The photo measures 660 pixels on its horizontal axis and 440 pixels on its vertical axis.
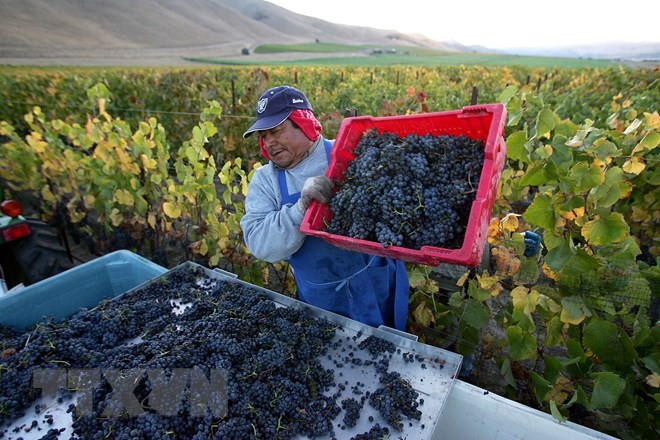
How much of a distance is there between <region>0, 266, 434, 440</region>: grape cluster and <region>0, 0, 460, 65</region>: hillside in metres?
45.4

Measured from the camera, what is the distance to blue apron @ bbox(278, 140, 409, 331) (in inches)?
79.6

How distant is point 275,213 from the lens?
6.05ft

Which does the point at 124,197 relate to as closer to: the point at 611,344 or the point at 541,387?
the point at 541,387

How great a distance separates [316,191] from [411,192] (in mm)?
414

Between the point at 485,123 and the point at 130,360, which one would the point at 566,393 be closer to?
the point at 485,123

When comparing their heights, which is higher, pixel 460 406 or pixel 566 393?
pixel 460 406

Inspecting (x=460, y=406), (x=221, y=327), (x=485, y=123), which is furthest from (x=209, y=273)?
(x=485, y=123)

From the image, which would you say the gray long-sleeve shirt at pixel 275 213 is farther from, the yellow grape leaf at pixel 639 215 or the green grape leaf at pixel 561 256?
the yellow grape leaf at pixel 639 215

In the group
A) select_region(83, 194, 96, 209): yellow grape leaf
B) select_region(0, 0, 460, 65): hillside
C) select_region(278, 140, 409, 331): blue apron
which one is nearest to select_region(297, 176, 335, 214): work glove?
select_region(278, 140, 409, 331): blue apron

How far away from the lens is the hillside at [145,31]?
161 ft

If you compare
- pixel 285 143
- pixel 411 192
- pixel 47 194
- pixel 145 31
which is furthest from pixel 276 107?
pixel 145 31

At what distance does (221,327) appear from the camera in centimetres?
165

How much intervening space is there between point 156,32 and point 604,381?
96.6 metres

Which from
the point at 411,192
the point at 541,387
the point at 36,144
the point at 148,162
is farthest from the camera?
the point at 36,144
